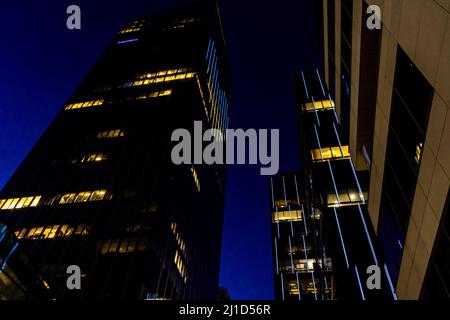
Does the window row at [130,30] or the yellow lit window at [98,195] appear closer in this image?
the yellow lit window at [98,195]

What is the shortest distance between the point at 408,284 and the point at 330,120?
94.8 feet

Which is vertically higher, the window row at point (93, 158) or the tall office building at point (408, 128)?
the window row at point (93, 158)

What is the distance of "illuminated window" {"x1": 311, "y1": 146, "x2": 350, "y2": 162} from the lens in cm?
3481

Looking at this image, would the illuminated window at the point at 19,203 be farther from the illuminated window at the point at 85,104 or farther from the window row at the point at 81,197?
the illuminated window at the point at 85,104

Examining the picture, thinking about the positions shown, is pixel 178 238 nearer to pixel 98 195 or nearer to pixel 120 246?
pixel 120 246

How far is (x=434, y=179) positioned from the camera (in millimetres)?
9812

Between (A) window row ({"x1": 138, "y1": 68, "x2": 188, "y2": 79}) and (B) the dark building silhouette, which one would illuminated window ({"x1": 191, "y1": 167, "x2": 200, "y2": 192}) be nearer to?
(A) window row ({"x1": 138, "y1": 68, "x2": 188, "y2": 79})

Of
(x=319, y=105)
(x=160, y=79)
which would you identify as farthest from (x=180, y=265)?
(x=160, y=79)

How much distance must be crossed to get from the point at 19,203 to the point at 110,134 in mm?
19702

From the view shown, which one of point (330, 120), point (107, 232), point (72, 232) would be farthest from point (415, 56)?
point (72, 232)

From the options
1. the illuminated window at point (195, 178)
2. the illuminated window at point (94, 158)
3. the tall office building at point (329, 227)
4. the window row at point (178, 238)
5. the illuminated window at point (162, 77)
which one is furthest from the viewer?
the illuminated window at point (162, 77)

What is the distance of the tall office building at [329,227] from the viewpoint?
84.9 ft

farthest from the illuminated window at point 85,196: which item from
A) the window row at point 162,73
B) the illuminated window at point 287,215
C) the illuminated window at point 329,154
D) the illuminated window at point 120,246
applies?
the illuminated window at point 287,215

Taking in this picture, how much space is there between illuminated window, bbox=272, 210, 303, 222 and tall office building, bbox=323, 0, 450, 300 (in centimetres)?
5507
